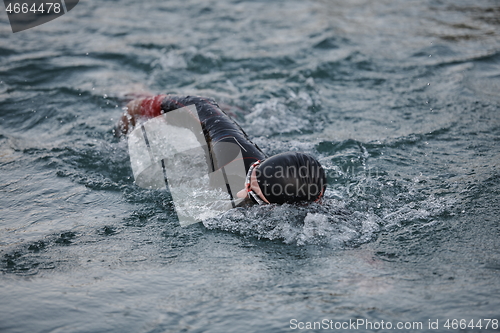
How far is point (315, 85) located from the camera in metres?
8.77

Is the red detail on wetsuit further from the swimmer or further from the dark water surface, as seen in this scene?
the swimmer

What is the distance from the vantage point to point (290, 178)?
13.5ft

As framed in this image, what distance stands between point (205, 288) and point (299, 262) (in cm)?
90

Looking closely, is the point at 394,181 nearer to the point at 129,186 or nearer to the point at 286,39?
the point at 129,186

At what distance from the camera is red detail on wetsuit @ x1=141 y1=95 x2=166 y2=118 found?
6.07m

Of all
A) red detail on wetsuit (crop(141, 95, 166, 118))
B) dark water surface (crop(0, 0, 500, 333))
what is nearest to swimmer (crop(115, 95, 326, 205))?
dark water surface (crop(0, 0, 500, 333))

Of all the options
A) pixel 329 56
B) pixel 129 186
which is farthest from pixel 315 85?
pixel 129 186

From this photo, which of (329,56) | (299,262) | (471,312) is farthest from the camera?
(329,56)

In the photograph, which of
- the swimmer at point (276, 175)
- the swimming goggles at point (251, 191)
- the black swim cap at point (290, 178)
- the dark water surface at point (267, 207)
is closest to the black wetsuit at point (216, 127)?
the swimmer at point (276, 175)

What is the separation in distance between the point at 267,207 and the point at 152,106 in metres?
2.56

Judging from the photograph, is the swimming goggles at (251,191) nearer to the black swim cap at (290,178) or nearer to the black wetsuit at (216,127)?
the black swim cap at (290,178)

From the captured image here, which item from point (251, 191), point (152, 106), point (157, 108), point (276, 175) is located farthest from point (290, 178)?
point (152, 106)

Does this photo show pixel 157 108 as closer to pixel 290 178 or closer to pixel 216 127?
pixel 216 127

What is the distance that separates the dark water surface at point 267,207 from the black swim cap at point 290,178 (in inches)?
11.1
